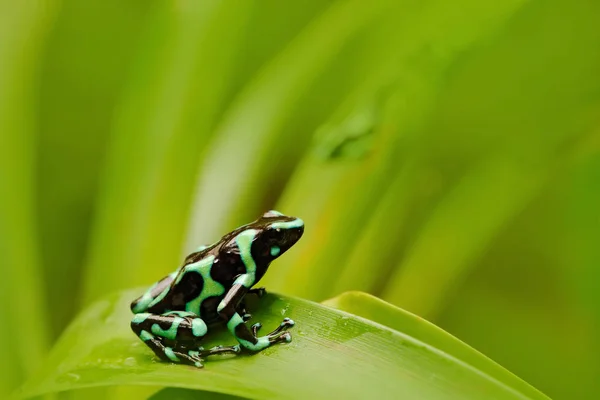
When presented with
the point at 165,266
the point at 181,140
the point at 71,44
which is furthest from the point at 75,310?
the point at 71,44

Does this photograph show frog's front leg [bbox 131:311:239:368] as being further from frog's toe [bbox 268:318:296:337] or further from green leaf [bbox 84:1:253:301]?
green leaf [bbox 84:1:253:301]

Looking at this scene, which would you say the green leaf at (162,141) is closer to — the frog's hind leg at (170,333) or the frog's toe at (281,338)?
the frog's hind leg at (170,333)

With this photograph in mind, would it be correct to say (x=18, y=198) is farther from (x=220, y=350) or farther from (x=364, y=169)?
(x=364, y=169)

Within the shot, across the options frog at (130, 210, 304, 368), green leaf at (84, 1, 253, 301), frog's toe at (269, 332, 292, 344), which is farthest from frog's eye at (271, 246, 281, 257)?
green leaf at (84, 1, 253, 301)

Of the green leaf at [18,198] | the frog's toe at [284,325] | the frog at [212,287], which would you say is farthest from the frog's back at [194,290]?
the green leaf at [18,198]

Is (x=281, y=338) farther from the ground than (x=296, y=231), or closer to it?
closer to it

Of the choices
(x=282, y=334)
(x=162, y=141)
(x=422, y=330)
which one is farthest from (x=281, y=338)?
(x=162, y=141)

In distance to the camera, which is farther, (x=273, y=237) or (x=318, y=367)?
(x=273, y=237)

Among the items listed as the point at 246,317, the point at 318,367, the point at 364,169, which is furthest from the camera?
the point at 364,169
